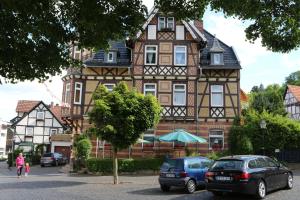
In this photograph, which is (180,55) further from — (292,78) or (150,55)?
(292,78)

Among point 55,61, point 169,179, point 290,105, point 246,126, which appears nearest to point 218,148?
point 246,126

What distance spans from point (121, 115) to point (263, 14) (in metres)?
13.2

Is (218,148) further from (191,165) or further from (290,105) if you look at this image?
(290,105)

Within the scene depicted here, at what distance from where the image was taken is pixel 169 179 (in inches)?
648

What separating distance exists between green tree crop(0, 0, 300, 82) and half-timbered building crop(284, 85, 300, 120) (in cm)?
5096

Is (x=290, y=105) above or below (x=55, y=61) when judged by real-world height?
above

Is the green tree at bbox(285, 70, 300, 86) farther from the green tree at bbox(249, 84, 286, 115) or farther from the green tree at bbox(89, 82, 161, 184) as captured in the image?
the green tree at bbox(89, 82, 161, 184)

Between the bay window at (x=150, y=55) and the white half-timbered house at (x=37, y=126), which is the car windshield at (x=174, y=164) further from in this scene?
the white half-timbered house at (x=37, y=126)

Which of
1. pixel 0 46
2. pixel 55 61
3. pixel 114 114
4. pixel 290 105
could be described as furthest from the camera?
pixel 290 105

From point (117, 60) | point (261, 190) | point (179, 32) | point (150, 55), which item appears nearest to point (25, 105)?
point (117, 60)

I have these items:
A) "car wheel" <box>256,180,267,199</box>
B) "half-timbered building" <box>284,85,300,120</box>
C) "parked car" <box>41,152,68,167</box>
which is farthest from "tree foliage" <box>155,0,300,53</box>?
"half-timbered building" <box>284,85,300,120</box>

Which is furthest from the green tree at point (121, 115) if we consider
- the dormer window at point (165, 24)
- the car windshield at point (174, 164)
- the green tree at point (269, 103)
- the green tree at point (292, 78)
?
the green tree at point (292, 78)

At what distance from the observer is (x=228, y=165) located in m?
13.5

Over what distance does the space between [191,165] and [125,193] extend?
2.97 metres
